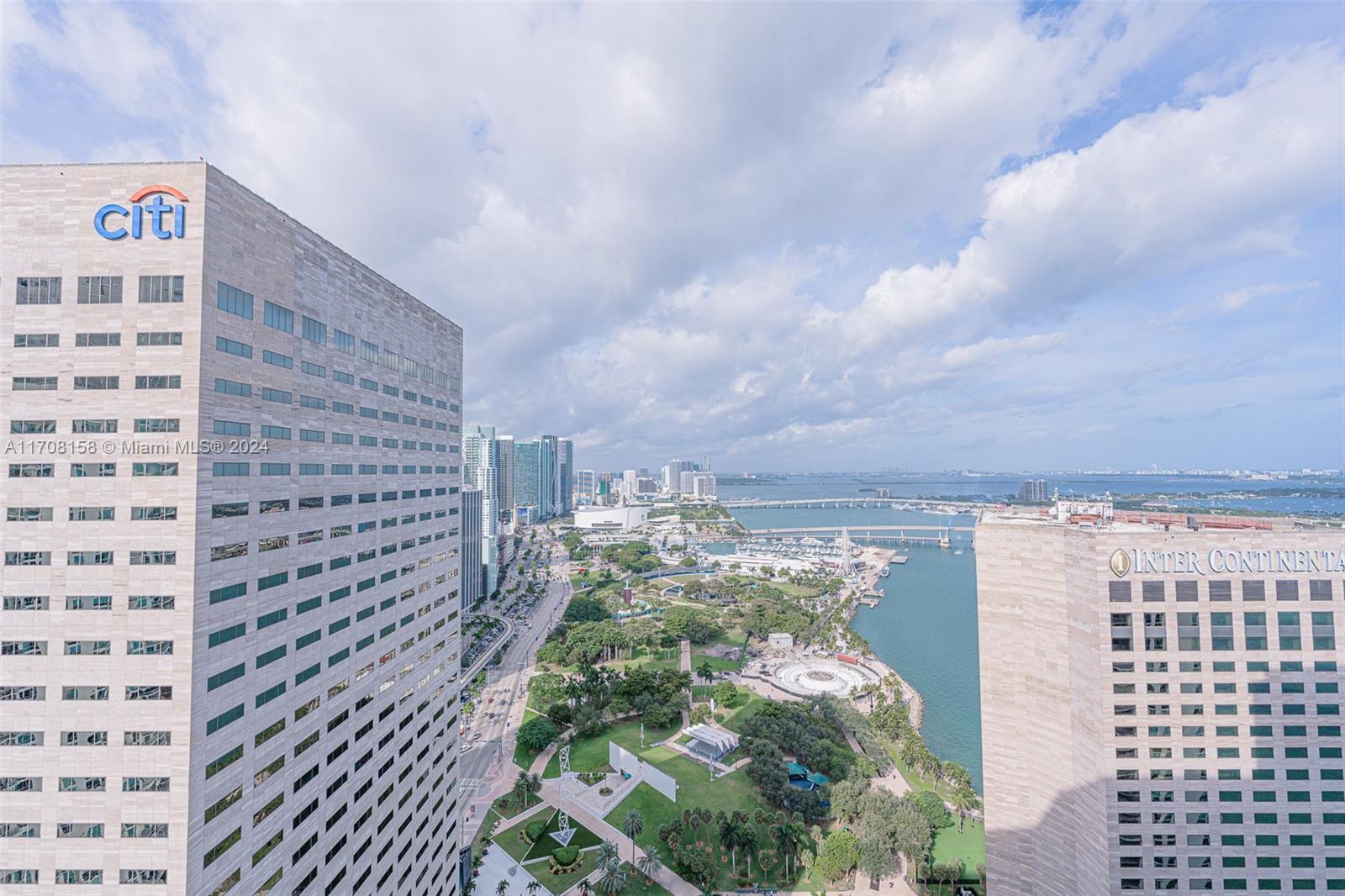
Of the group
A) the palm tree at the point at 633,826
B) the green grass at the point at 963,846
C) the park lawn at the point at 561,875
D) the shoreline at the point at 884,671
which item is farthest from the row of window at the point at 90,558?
the shoreline at the point at 884,671

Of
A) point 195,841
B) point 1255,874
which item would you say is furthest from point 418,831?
point 1255,874

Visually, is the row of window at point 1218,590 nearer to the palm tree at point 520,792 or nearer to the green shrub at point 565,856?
the green shrub at point 565,856

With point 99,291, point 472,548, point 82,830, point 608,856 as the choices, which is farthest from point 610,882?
point 472,548

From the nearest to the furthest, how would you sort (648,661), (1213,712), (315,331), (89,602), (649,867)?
(89,602) < (315,331) < (1213,712) < (649,867) < (648,661)

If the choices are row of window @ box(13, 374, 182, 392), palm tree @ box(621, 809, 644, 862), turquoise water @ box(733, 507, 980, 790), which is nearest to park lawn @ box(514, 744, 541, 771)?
palm tree @ box(621, 809, 644, 862)

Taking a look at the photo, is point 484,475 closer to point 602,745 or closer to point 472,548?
point 472,548
